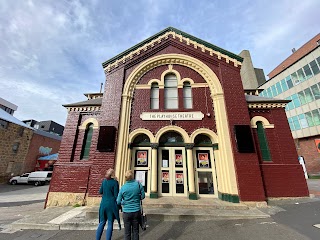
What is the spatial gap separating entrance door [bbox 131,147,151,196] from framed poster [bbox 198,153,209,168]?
9.35ft

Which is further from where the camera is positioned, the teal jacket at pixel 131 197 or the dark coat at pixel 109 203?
the dark coat at pixel 109 203

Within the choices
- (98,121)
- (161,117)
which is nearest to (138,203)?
(161,117)

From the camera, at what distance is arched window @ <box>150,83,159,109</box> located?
9.20 metres

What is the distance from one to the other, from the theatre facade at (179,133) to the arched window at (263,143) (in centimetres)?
6

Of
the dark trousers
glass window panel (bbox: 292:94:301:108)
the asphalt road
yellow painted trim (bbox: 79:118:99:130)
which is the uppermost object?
glass window panel (bbox: 292:94:301:108)

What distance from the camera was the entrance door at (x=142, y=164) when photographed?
319 inches

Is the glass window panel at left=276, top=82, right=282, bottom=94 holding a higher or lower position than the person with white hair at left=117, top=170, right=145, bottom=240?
higher

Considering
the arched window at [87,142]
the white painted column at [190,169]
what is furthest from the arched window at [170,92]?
the arched window at [87,142]

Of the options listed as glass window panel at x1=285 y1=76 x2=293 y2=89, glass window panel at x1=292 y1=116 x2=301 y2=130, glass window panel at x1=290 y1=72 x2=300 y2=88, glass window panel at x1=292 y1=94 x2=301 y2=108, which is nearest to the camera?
glass window panel at x1=292 y1=116 x2=301 y2=130

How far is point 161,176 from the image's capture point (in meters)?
8.15

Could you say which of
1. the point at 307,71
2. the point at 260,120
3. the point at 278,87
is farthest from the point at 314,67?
the point at 260,120

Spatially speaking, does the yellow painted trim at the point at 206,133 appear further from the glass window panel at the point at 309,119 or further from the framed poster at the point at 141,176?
the glass window panel at the point at 309,119

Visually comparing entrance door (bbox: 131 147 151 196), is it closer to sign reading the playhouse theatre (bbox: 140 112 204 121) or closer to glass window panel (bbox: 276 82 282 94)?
sign reading the playhouse theatre (bbox: 140 112 204 121)

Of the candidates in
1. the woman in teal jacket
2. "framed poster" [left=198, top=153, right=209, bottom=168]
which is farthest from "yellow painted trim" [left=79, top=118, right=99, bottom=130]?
"framed poster" [left=198, top=153, right=209, bottom=168]
